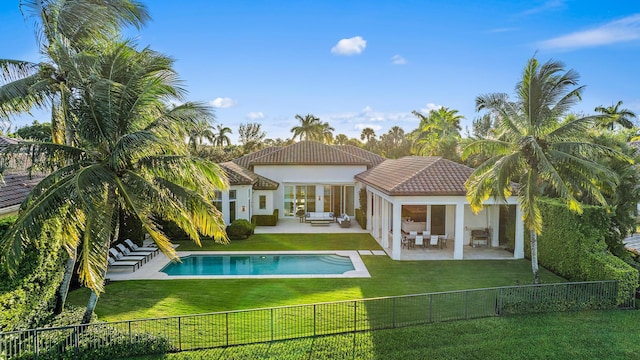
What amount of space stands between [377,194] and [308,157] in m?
10.9

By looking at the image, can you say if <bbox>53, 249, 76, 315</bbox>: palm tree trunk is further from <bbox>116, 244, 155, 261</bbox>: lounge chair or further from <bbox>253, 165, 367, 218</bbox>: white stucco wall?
<bbox>253, 165, 367, 218</bbox>: white stucco wall

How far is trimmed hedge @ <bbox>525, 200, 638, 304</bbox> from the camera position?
561 inches

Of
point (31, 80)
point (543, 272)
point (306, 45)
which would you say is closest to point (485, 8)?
point (306, 45)

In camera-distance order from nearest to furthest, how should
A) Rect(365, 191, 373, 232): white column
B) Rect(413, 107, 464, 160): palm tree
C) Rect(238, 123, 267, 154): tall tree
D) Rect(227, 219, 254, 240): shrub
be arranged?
Rect(227, 219, 254, 240): shrub → Rect(365, 191, 373, 232): white column → Rect(413, 107, 464, 160): palm tree → Rect(238, 123, 267, 154): tall tree

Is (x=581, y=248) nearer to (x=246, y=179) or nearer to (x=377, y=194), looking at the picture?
(x=377, y=194)

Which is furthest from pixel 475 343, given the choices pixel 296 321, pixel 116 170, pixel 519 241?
pixel 519 241

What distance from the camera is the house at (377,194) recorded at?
807 inches

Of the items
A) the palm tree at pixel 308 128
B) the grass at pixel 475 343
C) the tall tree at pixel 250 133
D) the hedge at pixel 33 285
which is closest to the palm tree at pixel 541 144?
the grass at pixel 475 343

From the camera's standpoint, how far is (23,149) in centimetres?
1087

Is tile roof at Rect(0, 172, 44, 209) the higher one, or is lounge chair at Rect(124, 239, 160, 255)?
tile roof at Rect(0, 172, 44, 209)

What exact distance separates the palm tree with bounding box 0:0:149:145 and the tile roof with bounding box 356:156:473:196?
1419cm

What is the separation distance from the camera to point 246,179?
27.9 m

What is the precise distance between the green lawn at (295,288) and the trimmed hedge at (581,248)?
905 mm

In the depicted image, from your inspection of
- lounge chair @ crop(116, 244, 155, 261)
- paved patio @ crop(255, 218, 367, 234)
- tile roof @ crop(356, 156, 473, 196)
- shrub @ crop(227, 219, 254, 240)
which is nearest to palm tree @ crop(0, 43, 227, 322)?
lounge chair @ crop(116, 244, 155, 261)
